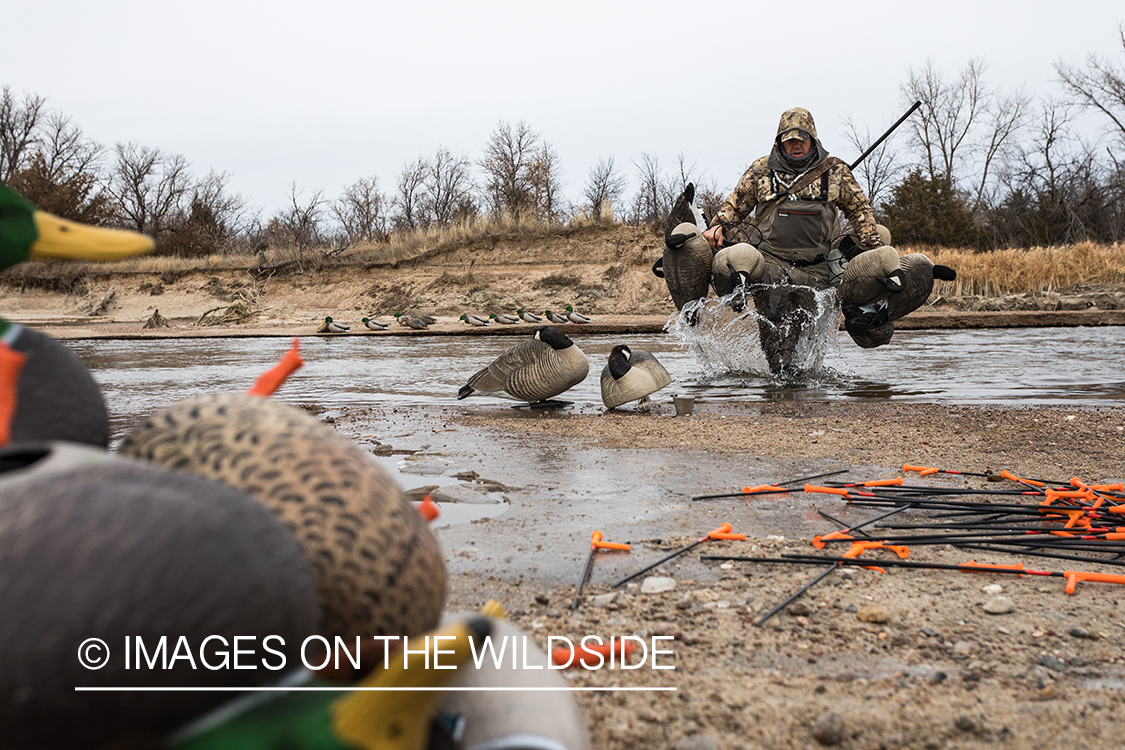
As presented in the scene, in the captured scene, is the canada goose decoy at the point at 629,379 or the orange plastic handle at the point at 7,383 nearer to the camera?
the orange plastic handle at the point at 7,383

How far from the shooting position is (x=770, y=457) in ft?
14.5

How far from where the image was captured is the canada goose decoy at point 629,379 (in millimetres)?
6320

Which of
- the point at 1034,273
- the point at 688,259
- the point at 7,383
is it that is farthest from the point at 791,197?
the point at 1034,273

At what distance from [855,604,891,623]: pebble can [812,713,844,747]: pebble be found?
63 centimetres

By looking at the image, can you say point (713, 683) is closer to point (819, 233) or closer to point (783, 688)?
point (783, 688)

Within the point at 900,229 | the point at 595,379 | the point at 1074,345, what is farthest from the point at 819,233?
the point at 900,229

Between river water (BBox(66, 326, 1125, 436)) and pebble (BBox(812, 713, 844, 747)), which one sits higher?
river water (BBox(66, 326, 1125, 436))

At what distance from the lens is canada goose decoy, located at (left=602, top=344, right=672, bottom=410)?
6320mm

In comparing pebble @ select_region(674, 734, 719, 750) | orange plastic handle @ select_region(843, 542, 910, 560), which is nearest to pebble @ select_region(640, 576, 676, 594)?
orange plastic handle @ select_region(843, 542, 910, 560)

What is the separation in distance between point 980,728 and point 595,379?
7561 millimetres

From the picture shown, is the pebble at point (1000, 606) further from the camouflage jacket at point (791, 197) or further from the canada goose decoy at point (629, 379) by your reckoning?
the camouflage jacket at point (791, 197)

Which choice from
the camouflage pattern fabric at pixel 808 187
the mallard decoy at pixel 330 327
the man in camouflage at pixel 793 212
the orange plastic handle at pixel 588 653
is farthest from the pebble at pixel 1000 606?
the mallard decoy at pixel 330 327

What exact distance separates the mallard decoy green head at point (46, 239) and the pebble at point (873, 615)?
197 centimetres

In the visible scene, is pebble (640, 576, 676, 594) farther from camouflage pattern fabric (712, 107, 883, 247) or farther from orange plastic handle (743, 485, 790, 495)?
camouflage pattern fabric (712, 107, 883, 247)
